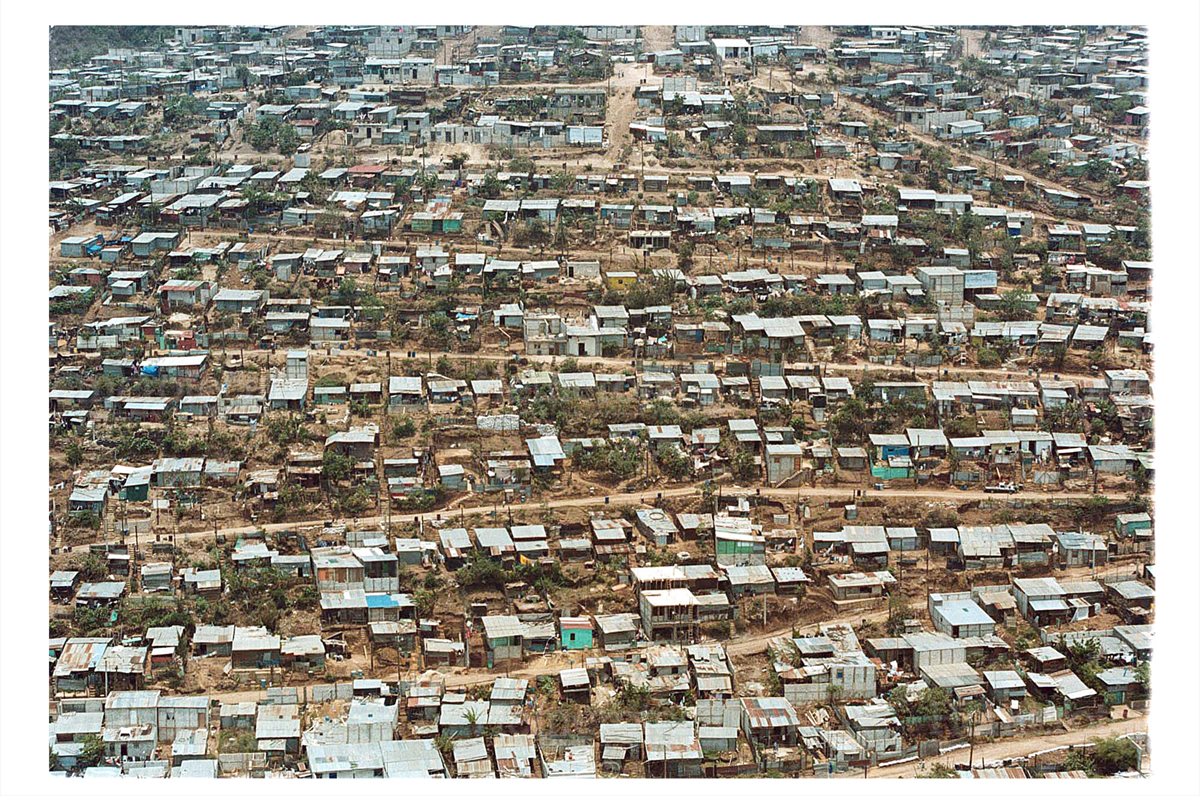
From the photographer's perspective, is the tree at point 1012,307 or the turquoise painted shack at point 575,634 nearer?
the turquoise painted shack at point 575,634

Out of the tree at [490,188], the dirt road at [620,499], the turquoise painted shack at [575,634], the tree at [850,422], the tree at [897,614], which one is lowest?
the turquoise painted shack at [575,634]

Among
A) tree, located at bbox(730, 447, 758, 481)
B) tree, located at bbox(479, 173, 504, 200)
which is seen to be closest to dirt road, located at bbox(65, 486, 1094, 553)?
tree, located at bbox(730, 447, 758, 481)

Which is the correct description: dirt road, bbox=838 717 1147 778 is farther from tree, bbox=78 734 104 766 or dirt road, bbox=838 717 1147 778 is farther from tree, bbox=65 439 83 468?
tree, bbox=65 439 83 468

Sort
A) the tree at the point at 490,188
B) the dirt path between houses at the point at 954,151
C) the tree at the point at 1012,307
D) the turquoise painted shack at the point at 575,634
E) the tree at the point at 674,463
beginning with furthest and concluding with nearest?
the dirt path between houses at the point at 954,151 < the tree at the point at 490,188 < the tree at the point at 1012,307 < the tree at the point at 674,463 < the turquoise painted shack at the point at 575,634

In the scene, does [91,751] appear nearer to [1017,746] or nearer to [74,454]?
[74,454]

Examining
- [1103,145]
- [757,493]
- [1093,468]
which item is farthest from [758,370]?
[1103,145]

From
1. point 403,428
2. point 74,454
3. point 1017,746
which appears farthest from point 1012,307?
point 74,454

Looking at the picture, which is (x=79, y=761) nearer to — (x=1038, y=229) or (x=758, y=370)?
(x=758, y=370)

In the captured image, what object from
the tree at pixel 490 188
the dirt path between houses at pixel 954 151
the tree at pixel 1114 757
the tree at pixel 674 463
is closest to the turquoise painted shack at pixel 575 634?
the tree at pixel 674 463

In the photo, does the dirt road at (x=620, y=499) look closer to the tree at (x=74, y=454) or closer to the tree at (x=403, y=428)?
the tree at (x=403, y=428)
